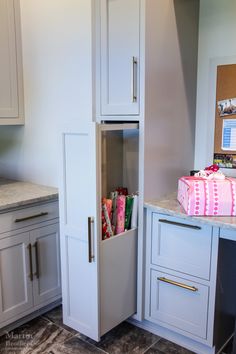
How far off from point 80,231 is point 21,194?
1.92ft

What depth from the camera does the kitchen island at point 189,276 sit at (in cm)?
182

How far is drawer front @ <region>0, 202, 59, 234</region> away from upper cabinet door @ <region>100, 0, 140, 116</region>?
2.45ft

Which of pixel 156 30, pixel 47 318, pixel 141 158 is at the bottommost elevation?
pixel 47 318

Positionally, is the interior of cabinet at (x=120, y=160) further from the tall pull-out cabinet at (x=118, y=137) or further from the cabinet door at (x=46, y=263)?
the cabinet door at (x=46, y=263)

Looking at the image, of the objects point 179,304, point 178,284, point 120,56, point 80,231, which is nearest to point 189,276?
point 178,284

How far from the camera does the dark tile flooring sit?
201cm

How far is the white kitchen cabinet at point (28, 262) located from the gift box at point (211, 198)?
100 centimetres

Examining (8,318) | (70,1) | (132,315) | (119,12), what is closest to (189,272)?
(132,315)

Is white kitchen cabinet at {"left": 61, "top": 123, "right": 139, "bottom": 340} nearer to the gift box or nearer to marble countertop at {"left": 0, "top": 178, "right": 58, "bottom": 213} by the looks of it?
marble countertop at {"left": 0, "top": 178, "right": 58, "bottom": 213}

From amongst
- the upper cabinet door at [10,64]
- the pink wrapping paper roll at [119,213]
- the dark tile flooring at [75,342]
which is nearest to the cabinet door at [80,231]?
the dark tile flooring at [75,342]

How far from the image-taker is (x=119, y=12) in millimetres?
1979

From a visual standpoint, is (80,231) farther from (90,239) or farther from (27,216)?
(27,216)

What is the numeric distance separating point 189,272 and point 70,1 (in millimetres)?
1796

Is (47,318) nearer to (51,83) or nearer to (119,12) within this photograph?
(51,83)
